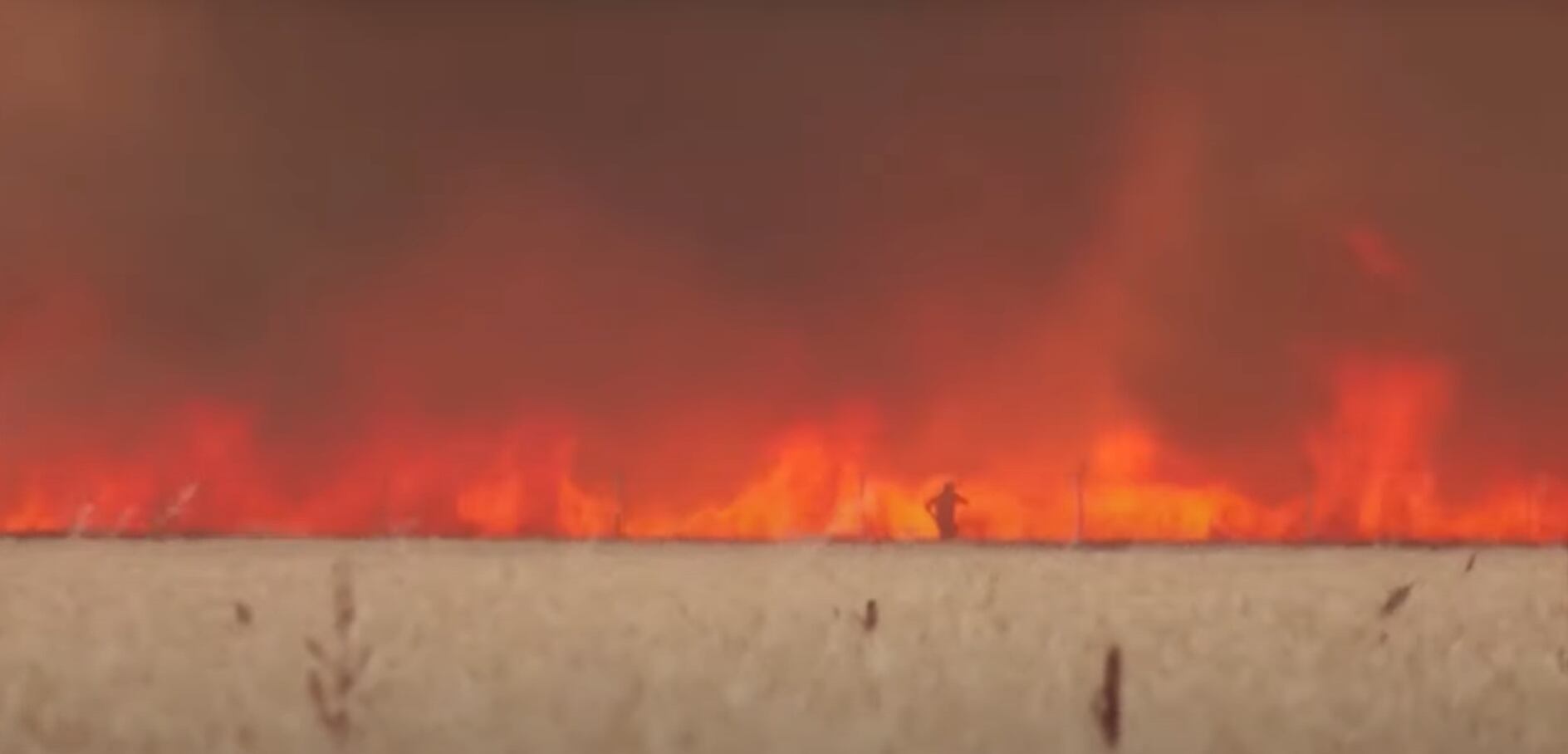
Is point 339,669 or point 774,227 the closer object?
point 339,669

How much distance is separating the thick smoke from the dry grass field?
0.36 meters

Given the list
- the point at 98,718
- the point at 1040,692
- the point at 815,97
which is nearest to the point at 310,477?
the point at 98,718

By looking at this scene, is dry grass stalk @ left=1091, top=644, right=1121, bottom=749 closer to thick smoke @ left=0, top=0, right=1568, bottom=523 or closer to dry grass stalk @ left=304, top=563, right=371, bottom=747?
thick smoke @ left=0, top=0, right=1568, bottom=523

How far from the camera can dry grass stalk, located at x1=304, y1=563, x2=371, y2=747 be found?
1.81m

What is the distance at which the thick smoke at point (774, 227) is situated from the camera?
227cm

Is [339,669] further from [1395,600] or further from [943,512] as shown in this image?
[1395,600]

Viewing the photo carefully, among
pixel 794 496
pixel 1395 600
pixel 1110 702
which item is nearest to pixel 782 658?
pixel 1110 702

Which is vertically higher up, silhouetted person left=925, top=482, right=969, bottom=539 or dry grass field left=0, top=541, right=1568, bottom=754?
silhouetted person left=925, top=482, right=969, bottom=539

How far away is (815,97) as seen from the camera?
231cm

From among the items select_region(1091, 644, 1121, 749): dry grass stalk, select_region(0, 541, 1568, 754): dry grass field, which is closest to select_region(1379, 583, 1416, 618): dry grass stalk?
select_region(0, 541, 1568, 754): dry grass field

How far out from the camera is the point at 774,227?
2.30 metres

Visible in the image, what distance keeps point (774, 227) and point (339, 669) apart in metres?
0.76

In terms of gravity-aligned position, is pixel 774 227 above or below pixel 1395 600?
above

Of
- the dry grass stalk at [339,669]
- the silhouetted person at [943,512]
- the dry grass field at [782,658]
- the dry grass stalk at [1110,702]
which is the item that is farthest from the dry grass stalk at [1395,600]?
the dry grass stalk at [339,669]
